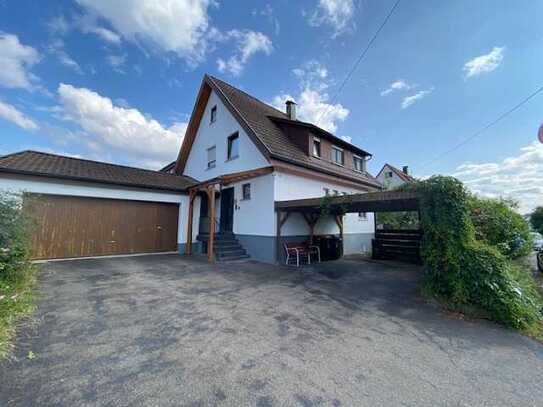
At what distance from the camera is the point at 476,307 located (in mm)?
3979

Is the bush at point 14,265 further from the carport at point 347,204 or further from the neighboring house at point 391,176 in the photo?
the neighboring house at point 391,176

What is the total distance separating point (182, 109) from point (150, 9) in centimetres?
693

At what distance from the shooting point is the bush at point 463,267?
12.1 ft

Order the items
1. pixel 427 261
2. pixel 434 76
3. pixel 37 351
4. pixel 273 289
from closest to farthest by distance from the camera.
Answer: pixel 37 351 < pixel 427 261 < pixel 273 289 < pixel 434 76

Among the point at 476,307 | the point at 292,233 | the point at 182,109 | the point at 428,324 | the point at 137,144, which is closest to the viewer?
the point at 428,324

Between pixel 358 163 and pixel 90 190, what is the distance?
14.5m

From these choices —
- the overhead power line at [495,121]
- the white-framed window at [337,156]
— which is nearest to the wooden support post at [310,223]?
the white-framed window at [337,156]

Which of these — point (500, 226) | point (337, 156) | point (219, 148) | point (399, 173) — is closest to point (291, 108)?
point (337, 156)

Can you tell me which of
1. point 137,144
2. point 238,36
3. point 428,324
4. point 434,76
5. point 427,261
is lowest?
point 428,324

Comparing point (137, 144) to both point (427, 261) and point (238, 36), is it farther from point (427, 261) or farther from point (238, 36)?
point (427, 261)

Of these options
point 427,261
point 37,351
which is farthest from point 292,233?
point 37,351

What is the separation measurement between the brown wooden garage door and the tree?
1770 centimetres

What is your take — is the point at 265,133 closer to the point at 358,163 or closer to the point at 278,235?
the point at 278,235

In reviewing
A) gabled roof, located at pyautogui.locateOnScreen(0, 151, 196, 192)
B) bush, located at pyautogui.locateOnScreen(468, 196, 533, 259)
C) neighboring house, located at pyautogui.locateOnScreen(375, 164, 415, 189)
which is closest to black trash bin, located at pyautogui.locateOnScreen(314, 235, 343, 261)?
bush, located at pyautogui.locateOnScreen(468, 196, 533, 259)
